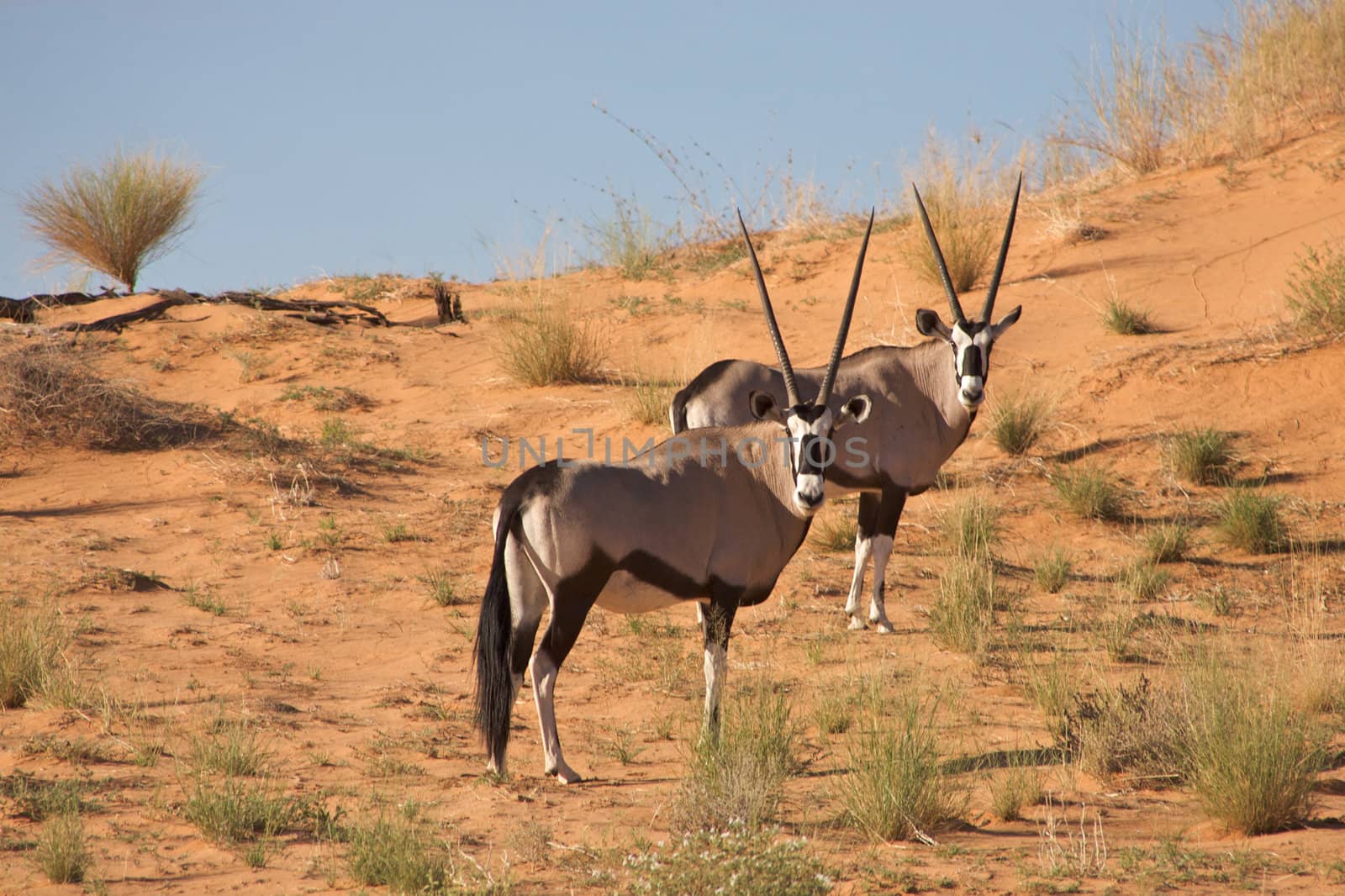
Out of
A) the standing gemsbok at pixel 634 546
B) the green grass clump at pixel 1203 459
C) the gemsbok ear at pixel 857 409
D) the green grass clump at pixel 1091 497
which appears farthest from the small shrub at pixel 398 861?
the green grass clump at pixel 1203 459

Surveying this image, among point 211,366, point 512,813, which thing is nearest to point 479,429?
A: point 211,366

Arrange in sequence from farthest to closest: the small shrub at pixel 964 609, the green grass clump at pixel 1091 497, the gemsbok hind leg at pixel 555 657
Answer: the green grass clump at pixel 1091 497 < the small shrub at pixel 964 609 < the gemsbok hind leg at pixel 555 657

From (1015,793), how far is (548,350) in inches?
408

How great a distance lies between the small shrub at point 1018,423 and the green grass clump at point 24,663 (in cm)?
850

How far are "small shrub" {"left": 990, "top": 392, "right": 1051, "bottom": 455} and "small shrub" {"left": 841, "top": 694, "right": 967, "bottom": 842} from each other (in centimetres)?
717

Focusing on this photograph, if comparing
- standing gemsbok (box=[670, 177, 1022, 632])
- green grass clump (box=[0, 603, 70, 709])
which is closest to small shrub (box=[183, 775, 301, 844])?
green grass clump (box=[0, 603, 70, 709])

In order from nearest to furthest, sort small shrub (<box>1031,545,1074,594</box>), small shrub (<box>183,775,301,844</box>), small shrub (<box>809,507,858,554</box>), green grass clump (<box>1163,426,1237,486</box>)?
small shrub (<box>183,775,301,844</box>), small shrub (<box>1031,545,1074,594</box>), small shrub (<box>809,507,858,554</box>), green grass clump (<box>1163,426,1237,486</box>)

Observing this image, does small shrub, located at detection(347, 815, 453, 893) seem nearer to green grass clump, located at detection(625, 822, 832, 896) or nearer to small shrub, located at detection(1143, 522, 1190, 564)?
green grass clump, located at detection(625, 822, 832, 896)

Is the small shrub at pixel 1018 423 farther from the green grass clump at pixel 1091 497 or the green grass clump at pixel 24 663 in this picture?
the green grass clump at pixel 24 663

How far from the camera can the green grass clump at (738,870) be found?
14.1 feet

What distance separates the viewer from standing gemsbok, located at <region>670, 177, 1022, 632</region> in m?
8.75

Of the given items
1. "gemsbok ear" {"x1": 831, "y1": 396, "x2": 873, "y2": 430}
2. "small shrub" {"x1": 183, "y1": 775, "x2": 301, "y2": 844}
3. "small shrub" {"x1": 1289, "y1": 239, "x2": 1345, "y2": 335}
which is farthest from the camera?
"small shrub" {"x1": 1289, "y1": 239, "x2": 1345, "y2": 335}

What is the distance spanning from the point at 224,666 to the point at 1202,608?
21.8 feet

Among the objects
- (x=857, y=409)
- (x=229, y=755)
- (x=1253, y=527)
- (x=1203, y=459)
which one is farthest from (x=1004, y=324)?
(x=229, y=755)
